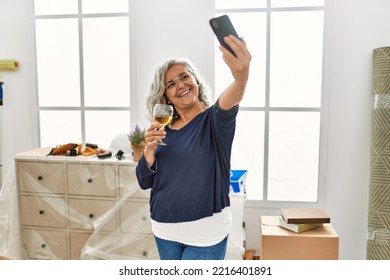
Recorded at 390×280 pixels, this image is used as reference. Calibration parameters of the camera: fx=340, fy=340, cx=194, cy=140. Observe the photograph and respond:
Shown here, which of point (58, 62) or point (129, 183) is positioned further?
point (58, 62)

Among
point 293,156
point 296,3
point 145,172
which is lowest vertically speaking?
point 293,156

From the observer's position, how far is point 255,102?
8.37ft

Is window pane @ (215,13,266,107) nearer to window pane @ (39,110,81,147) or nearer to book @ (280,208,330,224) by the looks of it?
book @ (280,208,330,224)

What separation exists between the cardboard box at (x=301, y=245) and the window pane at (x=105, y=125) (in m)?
1.39

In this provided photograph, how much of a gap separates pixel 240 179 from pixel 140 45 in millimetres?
1265

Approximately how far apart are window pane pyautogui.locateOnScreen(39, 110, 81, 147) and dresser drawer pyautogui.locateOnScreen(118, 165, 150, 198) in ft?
2.37

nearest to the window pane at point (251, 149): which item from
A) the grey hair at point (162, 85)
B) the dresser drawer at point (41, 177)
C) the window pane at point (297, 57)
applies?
the window pane at point (297, 57)

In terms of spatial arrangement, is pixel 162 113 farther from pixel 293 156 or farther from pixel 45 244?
pixel 45 244

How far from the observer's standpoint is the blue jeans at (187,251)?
4.23 feet

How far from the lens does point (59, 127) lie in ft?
9.36

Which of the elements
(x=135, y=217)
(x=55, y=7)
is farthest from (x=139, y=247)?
(x=55, y=7)

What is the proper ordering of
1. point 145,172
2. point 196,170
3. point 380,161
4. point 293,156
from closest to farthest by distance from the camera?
point 196,170, point 145,172, point 380,161, point 293,156

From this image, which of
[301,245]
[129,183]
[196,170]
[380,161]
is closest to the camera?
[196,170]

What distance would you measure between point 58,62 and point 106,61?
0.43 m
